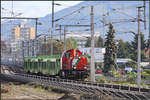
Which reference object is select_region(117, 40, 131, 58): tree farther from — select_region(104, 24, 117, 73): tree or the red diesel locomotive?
the red diesel locomotive

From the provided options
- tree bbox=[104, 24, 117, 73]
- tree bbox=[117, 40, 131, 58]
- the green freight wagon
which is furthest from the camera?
tree bbox=[117, 40, 131, 58]

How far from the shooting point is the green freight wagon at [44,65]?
42875mm

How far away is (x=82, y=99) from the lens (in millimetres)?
25953

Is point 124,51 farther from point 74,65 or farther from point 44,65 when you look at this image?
point 74,65

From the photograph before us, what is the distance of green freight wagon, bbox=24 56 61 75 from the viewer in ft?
141

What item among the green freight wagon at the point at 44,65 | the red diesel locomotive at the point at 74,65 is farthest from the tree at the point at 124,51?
the red diesel locomotive at the point at 74,65

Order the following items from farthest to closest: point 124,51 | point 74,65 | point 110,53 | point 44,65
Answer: point 124,51
point 110,53
point 44,65
point 74,65

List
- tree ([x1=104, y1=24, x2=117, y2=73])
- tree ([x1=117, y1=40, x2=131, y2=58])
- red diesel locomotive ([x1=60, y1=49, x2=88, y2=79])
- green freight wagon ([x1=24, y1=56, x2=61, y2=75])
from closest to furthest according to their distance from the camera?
red diesel locomotive ([x1=60, y1=49, x2=88, y2=79])
green freight wagon ([x1=24, y1=56, x2=61, y2=75])
tree ([x1=104, y1=24, x2=117, y2=73])
tree ([x1=117, y1=40, x2=131, y2=58])

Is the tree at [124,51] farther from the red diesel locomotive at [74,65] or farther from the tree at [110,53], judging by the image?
the red diesel locomotive at [74,65]

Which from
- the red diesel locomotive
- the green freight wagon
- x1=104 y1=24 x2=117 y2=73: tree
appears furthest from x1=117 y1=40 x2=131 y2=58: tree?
the red diesel locomotive

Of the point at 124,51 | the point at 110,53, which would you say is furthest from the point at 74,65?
the point at 124,51

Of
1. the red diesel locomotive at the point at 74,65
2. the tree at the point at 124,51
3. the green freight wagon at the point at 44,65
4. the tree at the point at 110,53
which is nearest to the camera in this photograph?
the red diesel locomotive at the point at 74,65

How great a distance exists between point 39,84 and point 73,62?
4.57 meters

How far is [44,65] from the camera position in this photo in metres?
47.9
